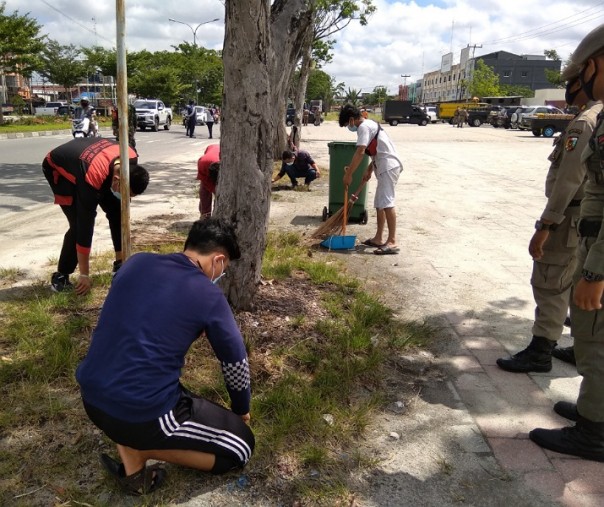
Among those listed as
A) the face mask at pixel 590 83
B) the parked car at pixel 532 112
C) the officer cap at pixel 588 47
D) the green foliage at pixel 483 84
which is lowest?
the face mask at pixel 590 83

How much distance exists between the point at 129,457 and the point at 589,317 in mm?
2201

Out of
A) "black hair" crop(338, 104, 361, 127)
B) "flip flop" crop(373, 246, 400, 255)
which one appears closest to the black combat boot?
"flip flop" crop(373, 246, 400, 255)

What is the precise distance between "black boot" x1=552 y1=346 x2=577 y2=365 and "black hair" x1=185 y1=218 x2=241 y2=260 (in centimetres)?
255

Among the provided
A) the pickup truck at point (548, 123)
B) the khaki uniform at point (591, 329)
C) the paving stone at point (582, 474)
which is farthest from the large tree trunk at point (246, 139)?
the pickup truck at point (548, 123)

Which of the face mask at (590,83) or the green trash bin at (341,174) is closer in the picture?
the face mask at (590,83)

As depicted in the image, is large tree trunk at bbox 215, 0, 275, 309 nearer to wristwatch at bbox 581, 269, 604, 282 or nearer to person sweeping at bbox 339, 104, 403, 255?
wristwatch at bbox 581, 269, 604, 282

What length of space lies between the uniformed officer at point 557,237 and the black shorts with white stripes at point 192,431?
197 centimetres

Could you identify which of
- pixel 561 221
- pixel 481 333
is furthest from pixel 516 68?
pixel 561 221

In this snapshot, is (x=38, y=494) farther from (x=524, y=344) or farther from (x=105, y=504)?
(x=524, y=344)

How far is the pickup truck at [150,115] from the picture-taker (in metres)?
29.9

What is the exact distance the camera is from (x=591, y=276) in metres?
2.27

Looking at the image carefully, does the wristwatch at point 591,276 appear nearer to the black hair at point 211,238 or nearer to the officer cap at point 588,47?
the officer cap at point 588,47

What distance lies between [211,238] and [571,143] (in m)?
2.11

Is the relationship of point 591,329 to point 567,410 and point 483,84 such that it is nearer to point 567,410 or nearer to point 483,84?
point 567,410
